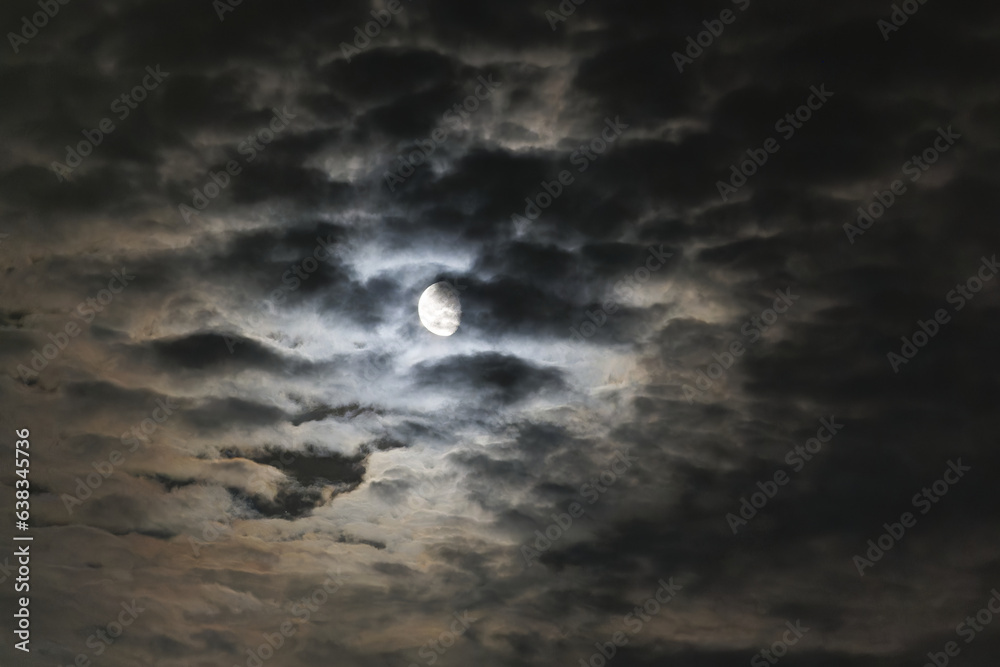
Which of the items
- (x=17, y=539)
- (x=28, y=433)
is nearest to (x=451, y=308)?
(x=28, y=433)

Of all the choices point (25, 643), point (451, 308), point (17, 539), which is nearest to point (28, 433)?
point (17, 539)

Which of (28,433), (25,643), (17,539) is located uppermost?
(28,433)

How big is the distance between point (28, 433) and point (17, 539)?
295 cm

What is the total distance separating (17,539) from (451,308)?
1288cm

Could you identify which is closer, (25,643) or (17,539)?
(17,539)

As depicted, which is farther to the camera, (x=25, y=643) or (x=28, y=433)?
(x=25, y=643)

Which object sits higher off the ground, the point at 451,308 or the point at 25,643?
the point at 451,308

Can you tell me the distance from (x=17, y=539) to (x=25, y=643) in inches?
176

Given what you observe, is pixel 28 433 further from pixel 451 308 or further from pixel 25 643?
pixel 451 308

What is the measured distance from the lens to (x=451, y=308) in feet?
71.8

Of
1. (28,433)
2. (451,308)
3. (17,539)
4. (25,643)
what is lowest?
(25,643)

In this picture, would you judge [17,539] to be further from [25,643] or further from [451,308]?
[451,308]

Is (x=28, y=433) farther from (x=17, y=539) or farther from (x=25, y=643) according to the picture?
(x=25, y=643)

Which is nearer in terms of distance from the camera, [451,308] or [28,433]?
[28,433]
